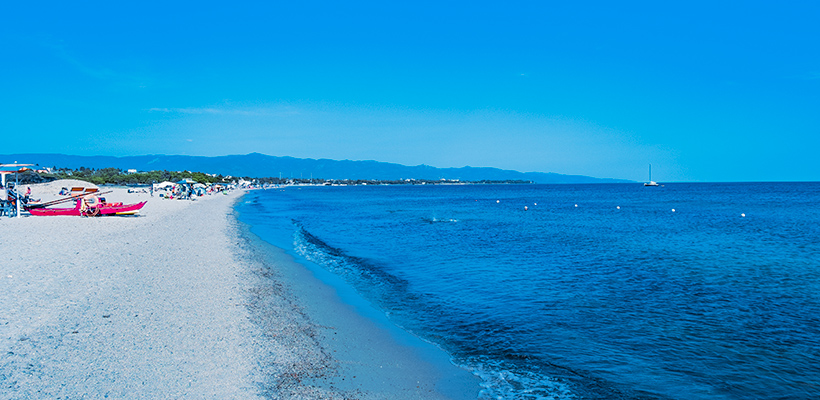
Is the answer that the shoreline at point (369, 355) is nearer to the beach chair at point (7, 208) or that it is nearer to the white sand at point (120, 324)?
the white sand at point (120, 324)

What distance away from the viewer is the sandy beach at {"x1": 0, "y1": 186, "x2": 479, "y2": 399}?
561 centimetres

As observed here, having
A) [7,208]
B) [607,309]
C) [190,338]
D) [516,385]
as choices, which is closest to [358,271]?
[607,309]

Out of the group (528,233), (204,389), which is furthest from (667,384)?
(528,233)

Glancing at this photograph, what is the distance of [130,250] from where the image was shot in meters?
14.8

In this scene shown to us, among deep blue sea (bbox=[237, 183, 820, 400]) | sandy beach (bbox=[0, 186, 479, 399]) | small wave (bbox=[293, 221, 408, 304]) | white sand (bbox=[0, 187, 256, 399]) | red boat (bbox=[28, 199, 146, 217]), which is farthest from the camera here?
red boat (bbox=[28, 199, 146, 217])

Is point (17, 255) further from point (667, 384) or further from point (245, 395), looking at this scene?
point (667, 384)

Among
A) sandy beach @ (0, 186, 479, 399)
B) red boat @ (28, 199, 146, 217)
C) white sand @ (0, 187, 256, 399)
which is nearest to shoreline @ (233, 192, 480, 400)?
sandy beach @ (0, 186, 479, 399)

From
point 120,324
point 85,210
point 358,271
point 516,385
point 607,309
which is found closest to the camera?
point 516,385

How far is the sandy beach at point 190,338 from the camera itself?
18.4ft

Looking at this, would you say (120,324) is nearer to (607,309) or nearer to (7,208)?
(607,309)

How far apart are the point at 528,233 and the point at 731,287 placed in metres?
14.0

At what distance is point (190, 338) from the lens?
7102mm

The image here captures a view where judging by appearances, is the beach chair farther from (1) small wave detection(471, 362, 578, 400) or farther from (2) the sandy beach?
(1) small wave detection(471, 362, 578, 400)

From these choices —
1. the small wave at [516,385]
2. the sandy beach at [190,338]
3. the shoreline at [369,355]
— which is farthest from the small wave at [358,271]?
the small wave at [516,385]
